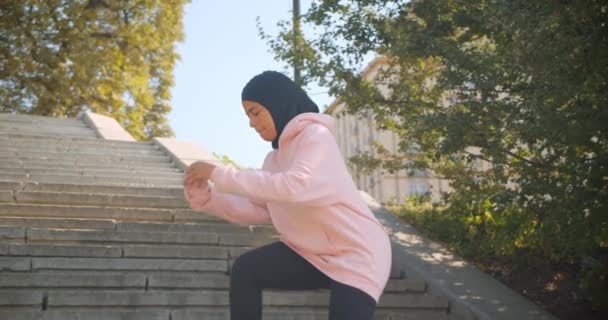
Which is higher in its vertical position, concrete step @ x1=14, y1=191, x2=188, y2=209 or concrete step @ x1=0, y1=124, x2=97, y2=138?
concrete step @ x1=0, y1=124, x2=97, y2=138

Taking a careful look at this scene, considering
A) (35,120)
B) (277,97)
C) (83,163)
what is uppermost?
(35,120)

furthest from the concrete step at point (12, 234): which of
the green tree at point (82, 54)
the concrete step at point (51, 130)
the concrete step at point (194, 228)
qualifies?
the green tree at point (82, 54)

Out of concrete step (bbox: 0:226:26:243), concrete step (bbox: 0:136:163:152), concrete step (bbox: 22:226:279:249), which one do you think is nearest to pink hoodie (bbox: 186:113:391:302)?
concrete step (bbox: 22:226:279:249)

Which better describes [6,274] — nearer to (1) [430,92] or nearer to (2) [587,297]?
(2) [587,297]

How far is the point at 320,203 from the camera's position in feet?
8.88

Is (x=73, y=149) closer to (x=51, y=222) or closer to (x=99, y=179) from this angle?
(x=99, y=179)

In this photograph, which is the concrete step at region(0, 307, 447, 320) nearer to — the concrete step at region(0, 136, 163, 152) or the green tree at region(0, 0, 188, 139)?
the concrete step at region(0, 136, 163, 152)

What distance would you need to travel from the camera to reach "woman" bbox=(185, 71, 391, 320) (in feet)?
8.78

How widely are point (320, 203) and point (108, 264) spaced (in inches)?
130

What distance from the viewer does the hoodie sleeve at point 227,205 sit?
3.09 meters

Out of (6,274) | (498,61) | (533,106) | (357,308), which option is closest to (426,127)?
→ (498,61)

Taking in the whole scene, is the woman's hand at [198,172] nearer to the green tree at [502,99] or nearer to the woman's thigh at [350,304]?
the woman's thigh at [350,304]

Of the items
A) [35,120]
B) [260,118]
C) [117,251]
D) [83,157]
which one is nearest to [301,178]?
[260,118]

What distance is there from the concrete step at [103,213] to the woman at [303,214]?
155 inches
